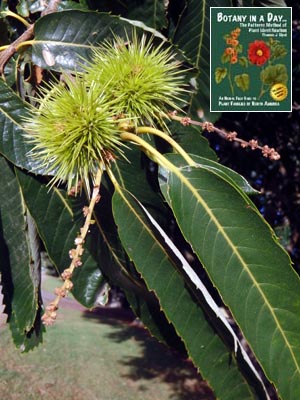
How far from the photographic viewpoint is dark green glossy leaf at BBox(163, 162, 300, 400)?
741 millimetres

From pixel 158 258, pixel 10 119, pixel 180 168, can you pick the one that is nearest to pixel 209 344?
pixel 158 258

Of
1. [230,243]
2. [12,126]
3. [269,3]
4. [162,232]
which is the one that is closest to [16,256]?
[12,126]

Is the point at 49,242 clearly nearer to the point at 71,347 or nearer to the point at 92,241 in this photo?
the point at 92,241

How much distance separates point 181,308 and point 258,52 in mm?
606

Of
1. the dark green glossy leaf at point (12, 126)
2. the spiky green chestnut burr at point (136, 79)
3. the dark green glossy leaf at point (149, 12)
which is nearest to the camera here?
the spiky green chestnut burr at point (136, 79)

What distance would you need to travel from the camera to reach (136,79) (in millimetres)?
869

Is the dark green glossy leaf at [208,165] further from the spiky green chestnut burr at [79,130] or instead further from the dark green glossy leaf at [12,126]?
the dark green glossy leaf at [12,126]

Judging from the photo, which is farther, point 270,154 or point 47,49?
point 47,49

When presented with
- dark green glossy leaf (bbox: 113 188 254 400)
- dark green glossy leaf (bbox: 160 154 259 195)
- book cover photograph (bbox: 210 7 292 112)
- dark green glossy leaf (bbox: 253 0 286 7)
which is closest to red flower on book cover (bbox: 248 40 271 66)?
book cover photograph (bbox: 210 7 292 112)

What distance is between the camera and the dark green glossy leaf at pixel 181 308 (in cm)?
86

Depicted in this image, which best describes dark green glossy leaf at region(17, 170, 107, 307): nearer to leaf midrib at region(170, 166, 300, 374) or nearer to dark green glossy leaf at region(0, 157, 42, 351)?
dark green glossy leaf at region(0, 157, 42, 351)

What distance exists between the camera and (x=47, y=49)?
39.1 inches

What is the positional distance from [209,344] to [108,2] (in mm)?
705

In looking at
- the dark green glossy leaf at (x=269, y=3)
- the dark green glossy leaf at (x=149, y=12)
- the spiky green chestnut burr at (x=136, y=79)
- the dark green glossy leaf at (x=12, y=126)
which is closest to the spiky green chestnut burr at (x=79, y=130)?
the spiky green chestnut burr at (x=136, y=79)
